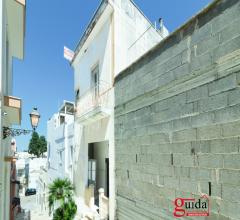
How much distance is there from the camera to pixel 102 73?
9.20 m

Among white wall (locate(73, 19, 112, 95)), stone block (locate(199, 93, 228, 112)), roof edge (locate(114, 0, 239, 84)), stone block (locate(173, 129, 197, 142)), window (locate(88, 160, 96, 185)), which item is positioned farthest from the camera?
window (locate(88, 160, 96, 185))

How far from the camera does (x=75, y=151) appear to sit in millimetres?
12492

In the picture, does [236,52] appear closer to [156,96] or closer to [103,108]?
[156,96]

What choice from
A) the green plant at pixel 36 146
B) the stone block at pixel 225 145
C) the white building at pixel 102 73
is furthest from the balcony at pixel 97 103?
the green plant at pixel 36 146

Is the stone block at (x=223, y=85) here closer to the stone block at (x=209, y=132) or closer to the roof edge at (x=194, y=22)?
the stone block at (x=209, y=132)

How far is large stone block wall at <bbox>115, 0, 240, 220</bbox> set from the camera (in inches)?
139

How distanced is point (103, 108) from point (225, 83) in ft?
16.0

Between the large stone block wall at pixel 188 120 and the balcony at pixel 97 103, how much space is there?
149 cm

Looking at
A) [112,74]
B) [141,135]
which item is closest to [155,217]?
[141,135]

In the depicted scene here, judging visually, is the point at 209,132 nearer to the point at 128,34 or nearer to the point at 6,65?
the point at 6,65

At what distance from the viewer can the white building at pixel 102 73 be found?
832cm

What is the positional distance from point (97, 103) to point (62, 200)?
4.87 metres

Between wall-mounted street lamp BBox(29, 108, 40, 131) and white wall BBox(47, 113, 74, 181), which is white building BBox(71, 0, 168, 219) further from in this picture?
white wall BBox(47, 113, 74, 181)

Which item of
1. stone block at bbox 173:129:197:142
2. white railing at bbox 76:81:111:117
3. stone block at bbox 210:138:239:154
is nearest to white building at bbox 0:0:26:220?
white railing at bbox 76:81:111:117
